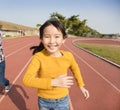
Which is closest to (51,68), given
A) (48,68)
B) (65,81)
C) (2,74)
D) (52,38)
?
(48,68)

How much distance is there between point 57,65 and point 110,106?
2604 mm

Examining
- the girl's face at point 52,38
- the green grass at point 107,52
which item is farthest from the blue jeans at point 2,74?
the green grass at point 107,52

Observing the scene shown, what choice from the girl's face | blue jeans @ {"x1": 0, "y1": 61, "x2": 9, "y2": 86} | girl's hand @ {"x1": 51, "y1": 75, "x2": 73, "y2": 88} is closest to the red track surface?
blue jeans @ {"x1": 0, "y1": 61, "x2": 9, "y2": 86}

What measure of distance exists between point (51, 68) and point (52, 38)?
26cm

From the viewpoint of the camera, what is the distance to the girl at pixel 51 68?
7.49 feet

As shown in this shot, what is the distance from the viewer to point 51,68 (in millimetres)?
2543

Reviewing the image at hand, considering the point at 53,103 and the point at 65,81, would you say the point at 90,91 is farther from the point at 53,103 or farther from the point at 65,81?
the point at 65,81

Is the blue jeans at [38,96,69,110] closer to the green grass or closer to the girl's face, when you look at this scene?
the girl's face

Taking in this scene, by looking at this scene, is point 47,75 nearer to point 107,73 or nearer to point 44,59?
point 44,59

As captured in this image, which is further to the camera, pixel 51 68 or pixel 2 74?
pixel 2 74

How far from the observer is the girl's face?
238cm

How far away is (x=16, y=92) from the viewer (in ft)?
19.2

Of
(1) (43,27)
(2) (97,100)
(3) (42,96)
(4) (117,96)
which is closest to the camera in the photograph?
(1) (43,27)

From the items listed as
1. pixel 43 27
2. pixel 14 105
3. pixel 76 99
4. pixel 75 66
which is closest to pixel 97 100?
pixel 76 99
